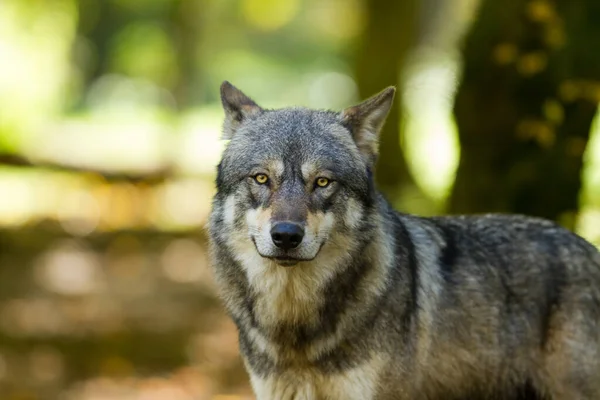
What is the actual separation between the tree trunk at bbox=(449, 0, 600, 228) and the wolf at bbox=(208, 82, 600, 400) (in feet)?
5.56

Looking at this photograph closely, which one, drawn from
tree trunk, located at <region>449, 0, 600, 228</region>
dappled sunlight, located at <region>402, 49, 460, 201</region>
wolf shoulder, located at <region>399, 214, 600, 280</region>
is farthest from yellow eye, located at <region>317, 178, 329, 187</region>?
dappled sunlight, located at <region>402, 49, 460, 201</region>

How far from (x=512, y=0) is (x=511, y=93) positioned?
0.75m

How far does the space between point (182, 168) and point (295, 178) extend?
58.3 ft

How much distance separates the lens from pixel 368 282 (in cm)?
491

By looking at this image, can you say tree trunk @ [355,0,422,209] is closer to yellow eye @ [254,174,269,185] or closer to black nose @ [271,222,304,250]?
yellow eye @ [254,174,269,185]

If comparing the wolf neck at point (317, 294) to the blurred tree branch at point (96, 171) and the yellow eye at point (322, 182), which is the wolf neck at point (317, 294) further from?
the blurred tree branch at point (96, 171)

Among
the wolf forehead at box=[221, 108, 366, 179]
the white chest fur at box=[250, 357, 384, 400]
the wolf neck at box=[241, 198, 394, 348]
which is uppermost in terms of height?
the wolf forehead at box=[221, 108, 366, 179]

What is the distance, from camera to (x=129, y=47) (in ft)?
145

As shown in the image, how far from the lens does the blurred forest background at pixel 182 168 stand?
7.03 m

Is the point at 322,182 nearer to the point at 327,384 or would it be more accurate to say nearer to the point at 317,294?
the point at 317,294

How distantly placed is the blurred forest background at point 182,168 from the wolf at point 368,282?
1.82 meters

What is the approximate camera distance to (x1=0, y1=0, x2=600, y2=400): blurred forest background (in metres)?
7.03

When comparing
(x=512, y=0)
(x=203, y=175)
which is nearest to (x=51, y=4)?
(x=203, y=175)

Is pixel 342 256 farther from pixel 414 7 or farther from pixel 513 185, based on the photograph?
pixel 414 7
